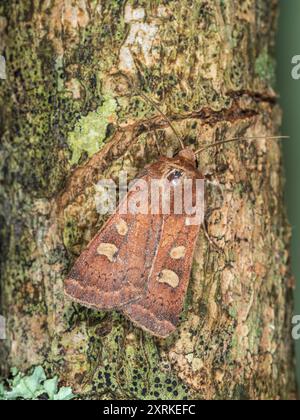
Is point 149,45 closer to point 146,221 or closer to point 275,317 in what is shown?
point 146,221

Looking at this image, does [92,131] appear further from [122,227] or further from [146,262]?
[146,262]

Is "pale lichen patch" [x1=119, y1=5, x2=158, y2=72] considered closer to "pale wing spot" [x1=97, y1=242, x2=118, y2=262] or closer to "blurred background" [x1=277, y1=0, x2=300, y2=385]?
"pale wing spot" [x1=97, y1=242, x2=118, y2=262]

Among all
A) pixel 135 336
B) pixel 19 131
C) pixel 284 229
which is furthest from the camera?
pixel 284 229

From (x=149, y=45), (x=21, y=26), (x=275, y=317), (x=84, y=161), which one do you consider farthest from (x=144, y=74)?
(x=275, y=317)

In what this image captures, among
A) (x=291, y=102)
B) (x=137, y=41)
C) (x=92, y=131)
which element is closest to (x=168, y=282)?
(x=92, y=131)

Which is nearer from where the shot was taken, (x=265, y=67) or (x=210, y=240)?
(x=210, y=240)

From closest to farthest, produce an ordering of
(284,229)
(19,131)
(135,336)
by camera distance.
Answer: (135,336), (19,131), (284,229)

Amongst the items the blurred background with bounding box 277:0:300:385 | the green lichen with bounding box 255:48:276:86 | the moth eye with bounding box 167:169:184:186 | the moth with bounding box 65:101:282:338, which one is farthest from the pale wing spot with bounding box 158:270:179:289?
the blurred background with bounding box 277:0:300:385
